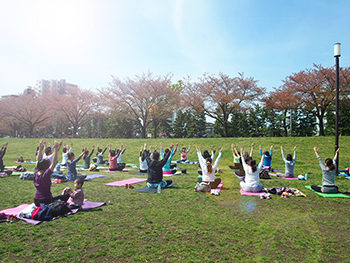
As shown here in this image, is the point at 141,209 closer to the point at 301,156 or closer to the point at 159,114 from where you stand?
the point at 301,156

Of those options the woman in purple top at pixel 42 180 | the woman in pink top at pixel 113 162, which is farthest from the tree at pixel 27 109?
the woman in purple top at pixel 42 180

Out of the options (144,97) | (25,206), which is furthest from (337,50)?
(144,97)

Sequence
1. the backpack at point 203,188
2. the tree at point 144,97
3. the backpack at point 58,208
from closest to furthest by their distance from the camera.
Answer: the backpack at point 58,208
the backpack at point 203,188
the tree at point 144,97

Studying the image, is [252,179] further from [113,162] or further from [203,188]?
[113,162]

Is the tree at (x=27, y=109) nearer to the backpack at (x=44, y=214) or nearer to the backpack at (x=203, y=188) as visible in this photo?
the backpack at (x=203, y=188)

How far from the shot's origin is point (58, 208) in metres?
5.29

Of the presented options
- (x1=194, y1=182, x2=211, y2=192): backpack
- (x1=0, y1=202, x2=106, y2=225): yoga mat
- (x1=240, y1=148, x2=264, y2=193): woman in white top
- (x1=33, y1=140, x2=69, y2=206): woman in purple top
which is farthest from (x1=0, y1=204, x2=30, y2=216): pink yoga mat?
(x1=240, y1=148, x2=264, y2=193): woman in white top

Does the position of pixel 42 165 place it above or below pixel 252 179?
above

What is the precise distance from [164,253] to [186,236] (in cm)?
73

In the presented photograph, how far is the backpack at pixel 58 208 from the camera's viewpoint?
206 inches

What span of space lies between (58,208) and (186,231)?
118 inches

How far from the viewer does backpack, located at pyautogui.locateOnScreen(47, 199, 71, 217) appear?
522 centimetres

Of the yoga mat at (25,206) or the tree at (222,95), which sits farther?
the tree at (222,95)

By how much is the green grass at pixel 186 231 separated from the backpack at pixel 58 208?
206 mm
